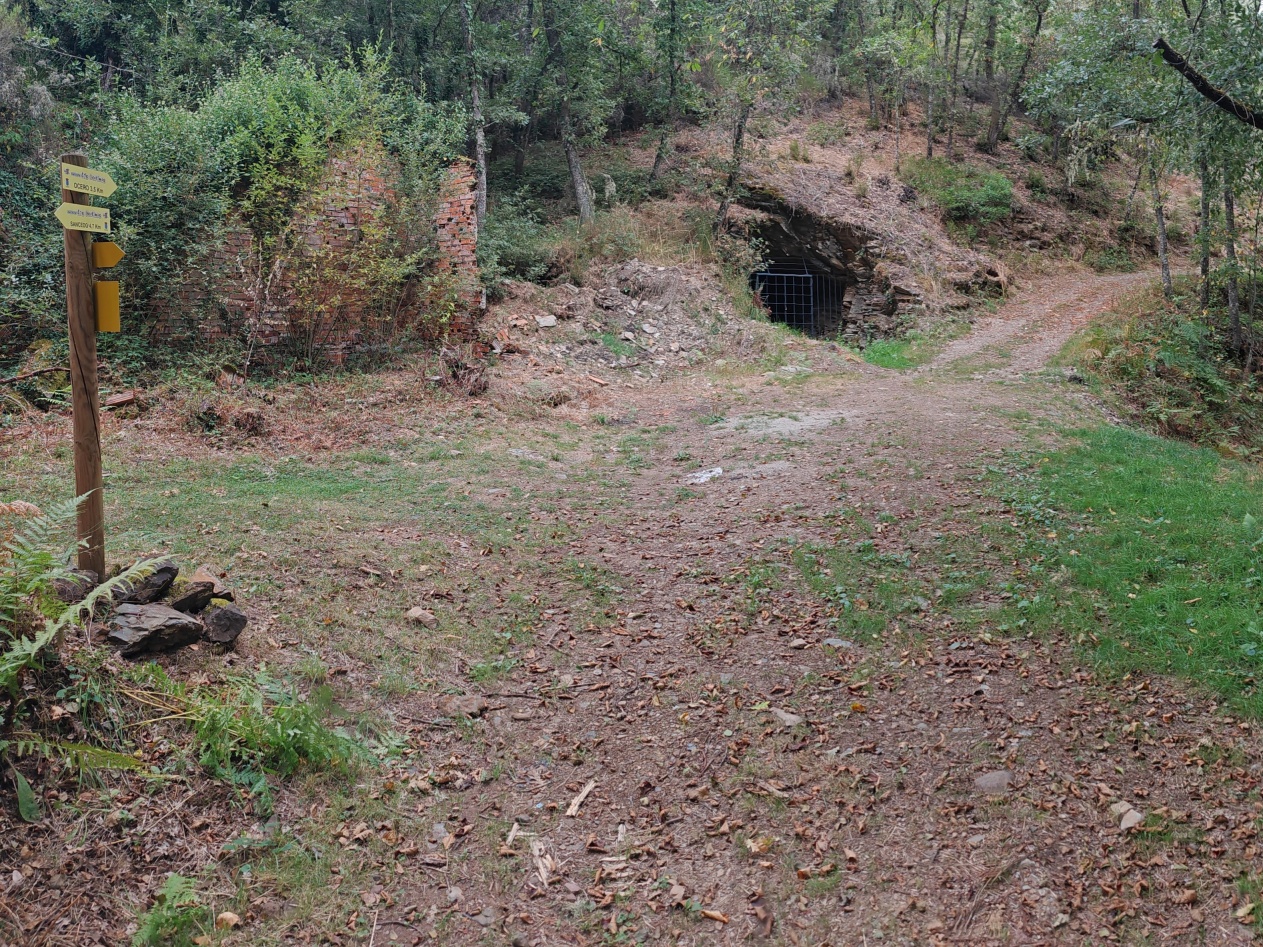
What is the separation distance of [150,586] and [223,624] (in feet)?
1.34

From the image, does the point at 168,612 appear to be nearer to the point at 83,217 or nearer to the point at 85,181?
the point at 83,217

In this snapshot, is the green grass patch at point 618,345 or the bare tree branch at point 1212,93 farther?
the green grass patch at point 618,345

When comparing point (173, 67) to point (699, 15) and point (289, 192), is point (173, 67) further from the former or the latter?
point (699, 15)

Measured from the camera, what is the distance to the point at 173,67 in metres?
14.6

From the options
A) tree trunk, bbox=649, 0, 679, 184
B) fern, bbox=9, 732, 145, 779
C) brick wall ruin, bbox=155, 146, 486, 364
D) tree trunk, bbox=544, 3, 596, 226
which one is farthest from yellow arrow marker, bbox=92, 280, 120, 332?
tree trunk, bbox=649, 0, 679, 184

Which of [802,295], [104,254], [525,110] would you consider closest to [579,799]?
[104,254]

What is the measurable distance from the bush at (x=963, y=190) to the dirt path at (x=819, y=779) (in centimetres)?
1548

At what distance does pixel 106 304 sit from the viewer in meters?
3.93

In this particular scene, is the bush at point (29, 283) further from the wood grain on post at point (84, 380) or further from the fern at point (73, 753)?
the fern at point (73, 753)

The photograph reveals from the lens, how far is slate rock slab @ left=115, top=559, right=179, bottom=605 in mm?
4098

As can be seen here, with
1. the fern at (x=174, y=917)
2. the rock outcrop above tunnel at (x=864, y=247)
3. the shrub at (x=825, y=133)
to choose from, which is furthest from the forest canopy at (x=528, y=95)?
the fern at (x=174, y=917)

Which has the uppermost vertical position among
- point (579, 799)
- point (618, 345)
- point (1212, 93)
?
point (1212, 93)

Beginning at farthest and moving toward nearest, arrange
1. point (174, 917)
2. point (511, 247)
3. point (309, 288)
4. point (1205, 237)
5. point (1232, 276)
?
1. point (511, 247)
2. point (1205, 237)
3. point (1232, 276)
4. point (309, 288)
5. point (174, 917)

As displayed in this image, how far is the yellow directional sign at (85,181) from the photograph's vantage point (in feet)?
12.3
